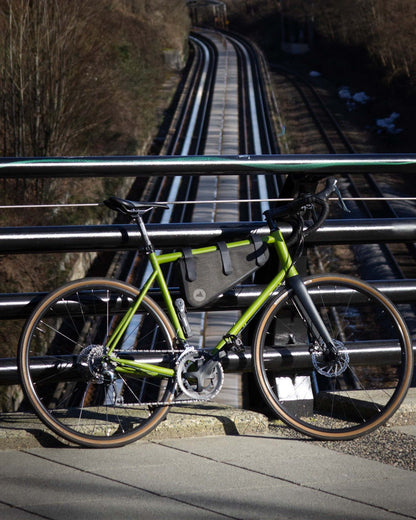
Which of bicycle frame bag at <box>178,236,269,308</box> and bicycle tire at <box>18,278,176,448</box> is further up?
bicycle frame bag at <box>178,236,269,308</box>

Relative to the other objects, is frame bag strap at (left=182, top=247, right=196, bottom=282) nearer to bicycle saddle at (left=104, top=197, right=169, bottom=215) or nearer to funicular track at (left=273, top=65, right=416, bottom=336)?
bicycle saddle at (left=104, top=197, right=169, bottom=215)

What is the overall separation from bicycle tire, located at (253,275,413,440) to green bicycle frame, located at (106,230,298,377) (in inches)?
2.7

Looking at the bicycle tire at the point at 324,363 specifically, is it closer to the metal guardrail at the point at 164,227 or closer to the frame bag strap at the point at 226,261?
the metal guardrail at the point at 164,227

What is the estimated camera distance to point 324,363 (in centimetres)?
340

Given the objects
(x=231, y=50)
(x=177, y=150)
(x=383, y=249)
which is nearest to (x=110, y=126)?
(x=177, y=150)

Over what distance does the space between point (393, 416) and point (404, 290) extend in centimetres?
63

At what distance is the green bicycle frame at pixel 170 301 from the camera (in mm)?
3176

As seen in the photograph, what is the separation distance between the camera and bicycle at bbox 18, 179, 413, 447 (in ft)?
10.4

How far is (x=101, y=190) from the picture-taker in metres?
23.1

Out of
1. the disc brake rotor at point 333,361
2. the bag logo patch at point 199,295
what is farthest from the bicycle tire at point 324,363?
the bag logo patch at point 199,295

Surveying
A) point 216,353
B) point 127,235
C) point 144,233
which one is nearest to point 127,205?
point 144,233

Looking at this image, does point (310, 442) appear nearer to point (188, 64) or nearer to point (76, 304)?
point (76, 304)

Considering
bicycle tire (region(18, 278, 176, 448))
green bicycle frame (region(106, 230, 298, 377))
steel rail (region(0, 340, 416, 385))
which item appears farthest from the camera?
steel rail (region(0, 340, 416, 385))

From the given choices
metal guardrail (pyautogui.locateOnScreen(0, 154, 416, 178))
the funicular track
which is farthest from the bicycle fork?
the funicular track
